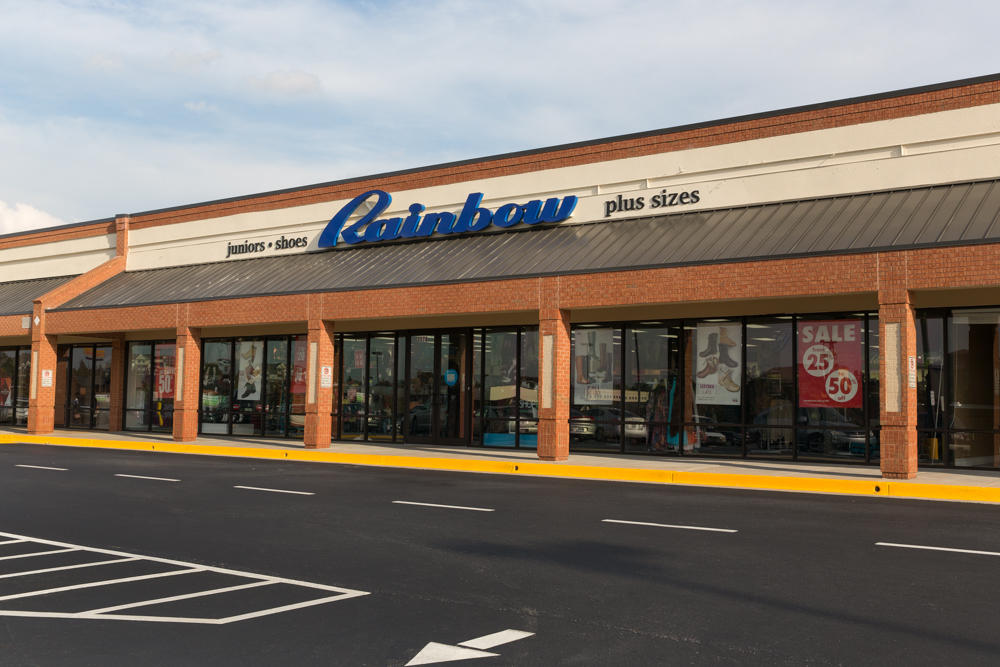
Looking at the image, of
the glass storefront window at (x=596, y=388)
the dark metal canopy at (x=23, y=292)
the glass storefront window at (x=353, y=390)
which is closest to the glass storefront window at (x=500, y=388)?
the glass storefront window at (x=596, y=388)

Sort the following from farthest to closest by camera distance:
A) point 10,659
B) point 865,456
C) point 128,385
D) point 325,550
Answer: point 128,385 < point 865,456 < point 325,550 < point 10,659

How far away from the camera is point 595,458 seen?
20781 mm

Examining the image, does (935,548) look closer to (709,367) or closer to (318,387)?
(709,367)

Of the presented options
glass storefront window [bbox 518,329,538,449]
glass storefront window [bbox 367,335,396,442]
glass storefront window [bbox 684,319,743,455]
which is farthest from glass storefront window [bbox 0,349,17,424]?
glass storefront window [bbox 684,319,743,455]

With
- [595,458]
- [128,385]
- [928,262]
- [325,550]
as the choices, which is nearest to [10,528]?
[325,550]

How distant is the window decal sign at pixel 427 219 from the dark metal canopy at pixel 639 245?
322mm

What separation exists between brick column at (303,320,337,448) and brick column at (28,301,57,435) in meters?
11.4

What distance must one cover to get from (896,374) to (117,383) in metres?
25.7

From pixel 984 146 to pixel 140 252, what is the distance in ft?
87.7

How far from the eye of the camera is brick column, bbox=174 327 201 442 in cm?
2642

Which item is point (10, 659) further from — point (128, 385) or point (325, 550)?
point (128, 385)

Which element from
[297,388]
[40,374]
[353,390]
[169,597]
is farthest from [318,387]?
[169,597]

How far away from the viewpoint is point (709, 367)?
20.9 m

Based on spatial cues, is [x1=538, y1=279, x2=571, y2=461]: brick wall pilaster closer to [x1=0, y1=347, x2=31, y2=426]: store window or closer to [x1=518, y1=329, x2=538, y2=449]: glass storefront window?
[x1=518, y1=329, x2=538, y2=449]: glass storefront window
